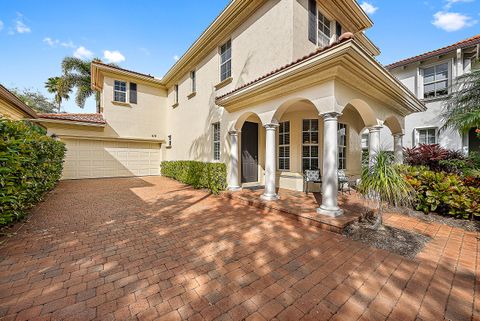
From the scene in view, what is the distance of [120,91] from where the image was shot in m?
13.1

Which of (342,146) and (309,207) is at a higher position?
(342,146)

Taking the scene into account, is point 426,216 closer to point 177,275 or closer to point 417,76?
point 177,275

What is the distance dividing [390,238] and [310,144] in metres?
4.29

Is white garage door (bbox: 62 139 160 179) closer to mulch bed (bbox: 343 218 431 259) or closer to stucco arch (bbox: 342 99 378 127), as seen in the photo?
stucco arch (bbox: 342 99 378 127)

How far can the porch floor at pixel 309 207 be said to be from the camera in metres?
4.24

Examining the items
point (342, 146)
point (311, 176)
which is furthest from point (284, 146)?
point (342, 146)

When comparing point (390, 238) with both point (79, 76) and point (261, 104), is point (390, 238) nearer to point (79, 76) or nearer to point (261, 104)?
point (261, 104)

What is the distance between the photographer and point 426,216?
4.95m

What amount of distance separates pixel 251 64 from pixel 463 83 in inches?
423

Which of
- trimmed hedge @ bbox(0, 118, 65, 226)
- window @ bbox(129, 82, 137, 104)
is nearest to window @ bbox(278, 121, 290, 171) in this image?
trimmed hedge @ bbox(0, 118, 65, 226)

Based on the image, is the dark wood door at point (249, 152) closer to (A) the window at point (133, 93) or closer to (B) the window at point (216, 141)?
(B) the window at point (216, 141)

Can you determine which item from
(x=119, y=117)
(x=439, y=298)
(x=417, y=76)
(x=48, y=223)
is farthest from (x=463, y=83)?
(x=119, y=117)

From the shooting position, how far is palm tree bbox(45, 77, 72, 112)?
19.8 m

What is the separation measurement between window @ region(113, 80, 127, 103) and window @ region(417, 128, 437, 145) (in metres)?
18.4
